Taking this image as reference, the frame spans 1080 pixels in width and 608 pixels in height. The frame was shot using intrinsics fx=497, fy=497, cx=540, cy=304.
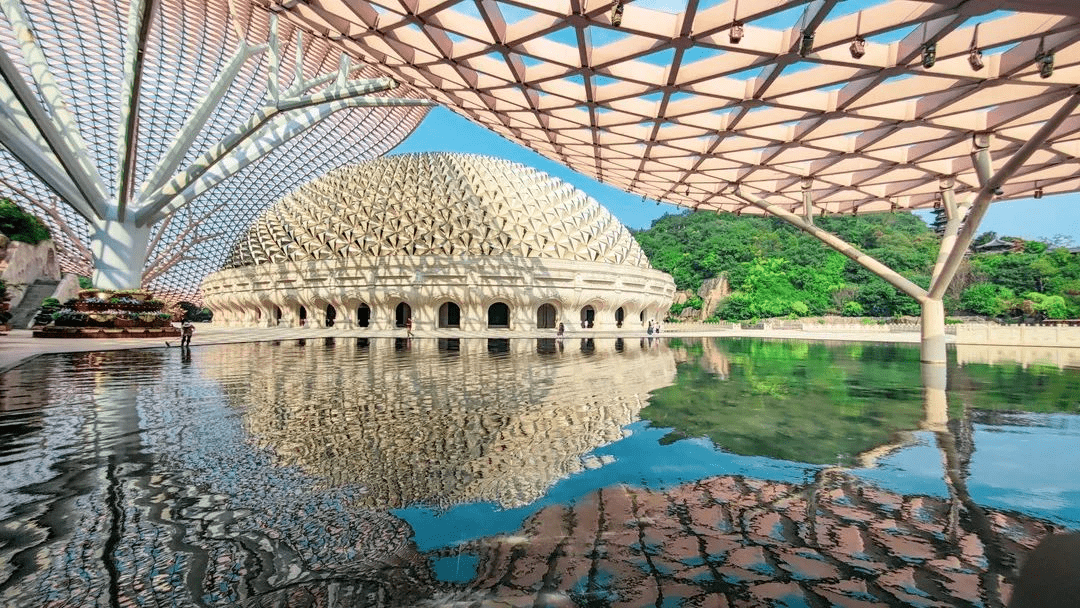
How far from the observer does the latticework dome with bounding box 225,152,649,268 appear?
173 ft

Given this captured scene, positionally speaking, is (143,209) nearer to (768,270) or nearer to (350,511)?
(350,511)

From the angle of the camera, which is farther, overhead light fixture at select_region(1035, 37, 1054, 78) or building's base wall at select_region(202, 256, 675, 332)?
building's base wall at select_region(202, 256, 675, 332)

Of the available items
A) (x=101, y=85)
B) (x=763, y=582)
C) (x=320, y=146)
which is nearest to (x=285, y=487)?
(x=763, y=582)

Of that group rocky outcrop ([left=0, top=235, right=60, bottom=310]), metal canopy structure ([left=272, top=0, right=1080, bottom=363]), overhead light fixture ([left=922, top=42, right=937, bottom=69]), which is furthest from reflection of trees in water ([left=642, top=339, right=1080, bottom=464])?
rocky outcrop ([left=0, top=235, right=60, bottom=310])

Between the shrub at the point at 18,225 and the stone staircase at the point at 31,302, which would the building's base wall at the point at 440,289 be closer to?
the stone staircase at the point at 31,302

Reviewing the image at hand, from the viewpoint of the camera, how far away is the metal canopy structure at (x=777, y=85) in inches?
391

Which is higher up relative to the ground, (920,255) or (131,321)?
(920,255)

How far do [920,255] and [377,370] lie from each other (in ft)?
316

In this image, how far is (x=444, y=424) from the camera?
26.9 feet

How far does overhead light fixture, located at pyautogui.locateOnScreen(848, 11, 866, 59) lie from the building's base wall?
4113 cm

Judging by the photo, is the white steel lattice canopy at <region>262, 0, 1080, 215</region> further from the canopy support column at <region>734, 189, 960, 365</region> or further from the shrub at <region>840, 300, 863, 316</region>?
the shrub at <region>840, 300, 863, 316</region>

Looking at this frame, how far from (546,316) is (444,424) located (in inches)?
1972

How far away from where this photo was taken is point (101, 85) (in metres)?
45.3

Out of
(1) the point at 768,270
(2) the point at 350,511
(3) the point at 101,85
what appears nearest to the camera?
(2) the point at 350,511
